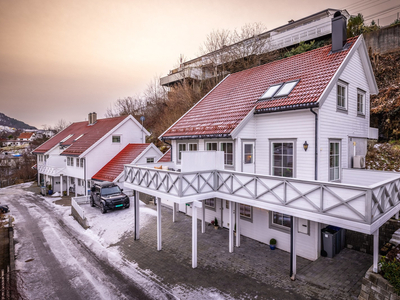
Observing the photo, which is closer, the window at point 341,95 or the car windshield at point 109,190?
the window at point 341,95

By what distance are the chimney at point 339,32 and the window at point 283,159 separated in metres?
5.45

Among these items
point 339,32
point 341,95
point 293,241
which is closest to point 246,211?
point 293,241

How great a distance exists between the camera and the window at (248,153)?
10594 mm

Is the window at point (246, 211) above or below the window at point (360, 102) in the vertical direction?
below

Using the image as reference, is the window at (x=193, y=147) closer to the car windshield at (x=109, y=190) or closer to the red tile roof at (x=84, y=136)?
the car windshield at (x=109, y=190)

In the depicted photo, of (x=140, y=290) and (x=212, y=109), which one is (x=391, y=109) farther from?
(x=140, y=290)

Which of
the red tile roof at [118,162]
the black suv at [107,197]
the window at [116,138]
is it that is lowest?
the black suv at [107,197]

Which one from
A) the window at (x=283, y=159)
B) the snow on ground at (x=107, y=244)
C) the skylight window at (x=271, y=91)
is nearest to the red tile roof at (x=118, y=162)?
the snow on ground at (x=107, y=244)

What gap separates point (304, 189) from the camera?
22.6ft

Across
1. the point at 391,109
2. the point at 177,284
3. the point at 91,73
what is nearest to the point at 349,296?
the point at 177,284

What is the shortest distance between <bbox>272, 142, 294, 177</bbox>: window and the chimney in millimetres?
5451

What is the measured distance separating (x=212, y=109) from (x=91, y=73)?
52.8ft

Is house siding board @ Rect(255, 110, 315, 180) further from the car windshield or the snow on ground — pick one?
the car windshield

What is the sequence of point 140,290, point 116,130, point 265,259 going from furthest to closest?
point 116,130
point 265,259
point 140,290
